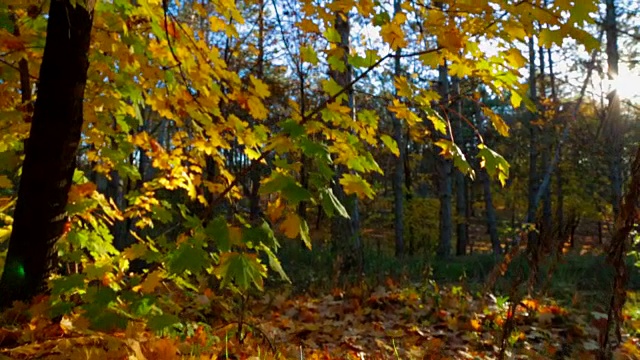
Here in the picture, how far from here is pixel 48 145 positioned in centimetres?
218

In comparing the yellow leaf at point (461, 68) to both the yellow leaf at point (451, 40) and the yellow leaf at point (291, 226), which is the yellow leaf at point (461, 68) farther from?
the yellow leaf at point (291, 226)

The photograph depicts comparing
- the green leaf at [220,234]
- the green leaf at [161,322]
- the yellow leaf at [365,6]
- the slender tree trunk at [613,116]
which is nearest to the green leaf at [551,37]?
the yellow leaf at [365,6]

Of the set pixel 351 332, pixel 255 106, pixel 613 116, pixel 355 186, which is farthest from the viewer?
pixel 613 116

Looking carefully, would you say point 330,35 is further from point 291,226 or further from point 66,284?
point 66,284

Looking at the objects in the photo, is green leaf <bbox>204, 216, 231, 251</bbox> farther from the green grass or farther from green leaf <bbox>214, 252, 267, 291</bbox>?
the green grass

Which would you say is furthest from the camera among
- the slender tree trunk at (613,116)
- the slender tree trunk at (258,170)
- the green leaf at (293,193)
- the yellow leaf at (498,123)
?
the slender tree trunk at (613,116)

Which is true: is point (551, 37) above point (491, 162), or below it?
above

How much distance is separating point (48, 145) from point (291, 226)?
1.32 meters

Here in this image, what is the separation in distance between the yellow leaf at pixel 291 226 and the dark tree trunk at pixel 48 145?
125 cm

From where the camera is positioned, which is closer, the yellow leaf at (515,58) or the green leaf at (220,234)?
the green leaf at (220,234)

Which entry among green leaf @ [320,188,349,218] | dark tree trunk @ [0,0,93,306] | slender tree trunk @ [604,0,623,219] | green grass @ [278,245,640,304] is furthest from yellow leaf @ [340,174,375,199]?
slender tree trunk @ [604,0,623,219]

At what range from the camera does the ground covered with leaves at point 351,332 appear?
1.83 m

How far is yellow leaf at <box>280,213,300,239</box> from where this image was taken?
1702 mm

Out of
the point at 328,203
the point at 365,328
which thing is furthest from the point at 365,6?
the point at 365,328
